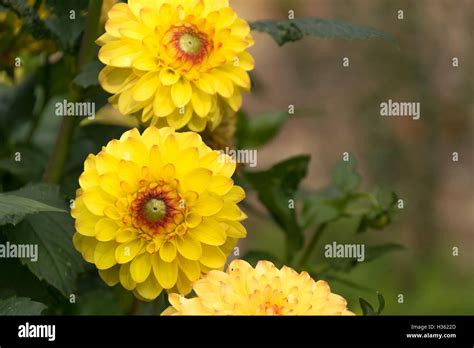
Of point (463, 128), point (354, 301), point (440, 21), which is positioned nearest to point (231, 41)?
point (354, 301)

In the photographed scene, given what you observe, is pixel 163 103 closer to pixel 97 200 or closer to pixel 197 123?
pixel 197 123

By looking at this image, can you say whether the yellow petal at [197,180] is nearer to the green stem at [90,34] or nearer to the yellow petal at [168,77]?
the yellow petal at [168,77]

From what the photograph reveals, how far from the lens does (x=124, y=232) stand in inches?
36.1

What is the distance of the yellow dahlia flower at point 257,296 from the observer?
2.66ft

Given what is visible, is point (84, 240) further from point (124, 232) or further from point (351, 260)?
point (351, 260)

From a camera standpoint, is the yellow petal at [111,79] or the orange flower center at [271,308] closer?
the orange flower center at [271,308]

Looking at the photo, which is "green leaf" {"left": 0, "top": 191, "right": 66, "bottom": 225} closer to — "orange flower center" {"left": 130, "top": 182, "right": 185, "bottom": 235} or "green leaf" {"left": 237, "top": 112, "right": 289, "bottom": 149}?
"orange flower center" {"left": 130, "top": 182, "right": 185, "bottom": 235}

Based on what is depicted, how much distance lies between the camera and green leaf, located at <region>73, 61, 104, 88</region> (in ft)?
3.51

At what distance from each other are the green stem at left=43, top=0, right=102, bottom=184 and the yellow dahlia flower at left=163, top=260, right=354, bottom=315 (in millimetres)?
356

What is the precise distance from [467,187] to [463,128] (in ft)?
0.93

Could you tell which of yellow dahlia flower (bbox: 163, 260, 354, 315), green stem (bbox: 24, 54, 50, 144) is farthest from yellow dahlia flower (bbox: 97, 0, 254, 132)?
green stem (bbox: 24, 54, 50, 144)

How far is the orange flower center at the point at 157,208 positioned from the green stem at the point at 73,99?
26cm

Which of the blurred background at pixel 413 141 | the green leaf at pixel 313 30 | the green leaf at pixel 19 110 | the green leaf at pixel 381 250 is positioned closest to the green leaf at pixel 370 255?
the green leaf at pixel 381 250

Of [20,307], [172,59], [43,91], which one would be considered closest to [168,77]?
[172,59]
